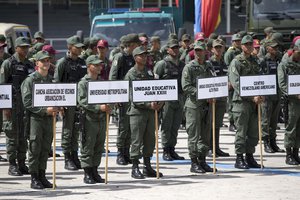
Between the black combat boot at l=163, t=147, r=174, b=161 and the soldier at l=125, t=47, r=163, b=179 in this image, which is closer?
the soldier at l=125, t=47, r=163, b=179

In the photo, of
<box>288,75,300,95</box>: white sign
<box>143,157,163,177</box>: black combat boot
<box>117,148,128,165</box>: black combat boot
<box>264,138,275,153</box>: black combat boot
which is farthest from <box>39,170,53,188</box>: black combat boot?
<box>264,138,275,153</box>: black combat boot

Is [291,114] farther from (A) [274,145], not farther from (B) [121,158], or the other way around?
(B) [121,158]

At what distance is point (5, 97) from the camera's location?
1491 cm

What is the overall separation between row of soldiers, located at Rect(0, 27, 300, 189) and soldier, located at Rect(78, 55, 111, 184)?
14 millimetres

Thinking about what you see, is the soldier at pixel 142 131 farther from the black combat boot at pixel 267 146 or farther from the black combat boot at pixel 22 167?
the black combat boot at pixel 267 146

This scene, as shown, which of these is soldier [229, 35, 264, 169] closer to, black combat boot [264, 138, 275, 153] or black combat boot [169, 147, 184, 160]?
black combat boot [169, 147, 184, 160]

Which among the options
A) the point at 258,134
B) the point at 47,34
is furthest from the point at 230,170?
the point at 47,34

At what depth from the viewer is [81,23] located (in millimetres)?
44750

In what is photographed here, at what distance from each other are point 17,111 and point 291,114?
14.7 ft

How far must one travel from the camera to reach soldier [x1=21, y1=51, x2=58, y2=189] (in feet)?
45.8

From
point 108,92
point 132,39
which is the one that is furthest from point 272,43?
point 108,92

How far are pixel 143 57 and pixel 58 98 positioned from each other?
1.67m

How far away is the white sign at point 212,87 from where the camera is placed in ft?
50.4

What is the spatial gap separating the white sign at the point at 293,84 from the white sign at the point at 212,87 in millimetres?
1209
